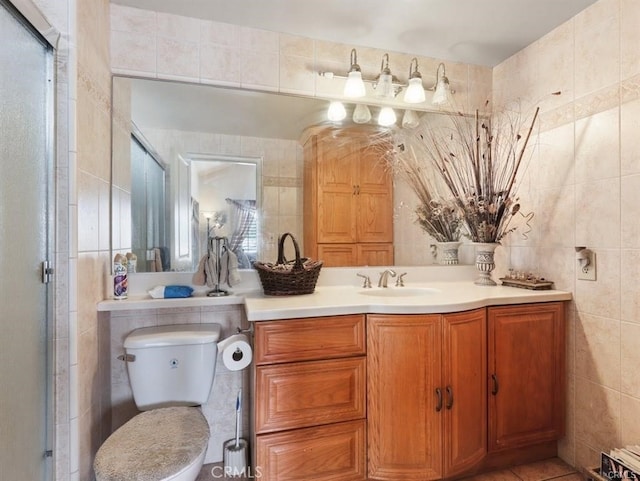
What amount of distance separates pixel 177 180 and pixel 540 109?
198 centimetres

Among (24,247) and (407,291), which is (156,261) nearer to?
(24,247)

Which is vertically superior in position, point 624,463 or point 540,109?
point 540,109

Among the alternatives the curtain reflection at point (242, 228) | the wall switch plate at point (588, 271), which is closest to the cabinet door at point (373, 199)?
the curtain reflection at point (242, 228)

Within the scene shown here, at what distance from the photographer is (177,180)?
5.68ft

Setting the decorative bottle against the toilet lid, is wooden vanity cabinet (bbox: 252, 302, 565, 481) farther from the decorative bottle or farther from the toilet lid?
the decorative bottle

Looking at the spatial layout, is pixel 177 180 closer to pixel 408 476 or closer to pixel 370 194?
pixel 370 194

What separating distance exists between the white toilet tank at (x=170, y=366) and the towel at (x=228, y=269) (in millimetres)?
261

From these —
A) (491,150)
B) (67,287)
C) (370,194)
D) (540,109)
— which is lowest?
(67,287)

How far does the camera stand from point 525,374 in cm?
164

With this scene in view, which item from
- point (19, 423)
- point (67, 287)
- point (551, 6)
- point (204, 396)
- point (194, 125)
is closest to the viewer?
point (19, 423)

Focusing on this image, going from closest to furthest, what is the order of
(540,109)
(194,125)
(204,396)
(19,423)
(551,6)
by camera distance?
(19,423)
(204,396)
(551,6)
(194,125)
(540,109)

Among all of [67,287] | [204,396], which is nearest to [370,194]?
[204,396]

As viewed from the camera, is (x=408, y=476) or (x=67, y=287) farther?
(x=408, y=476)

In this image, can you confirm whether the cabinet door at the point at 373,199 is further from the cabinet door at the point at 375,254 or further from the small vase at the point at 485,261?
the small vase at the point at 485,261
